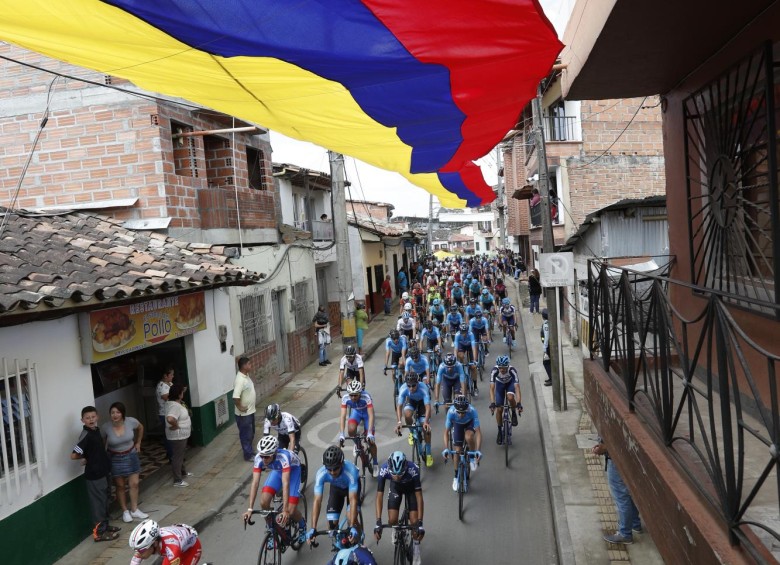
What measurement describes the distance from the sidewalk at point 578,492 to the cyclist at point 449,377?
177 centimetres

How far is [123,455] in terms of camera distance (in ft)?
27.0

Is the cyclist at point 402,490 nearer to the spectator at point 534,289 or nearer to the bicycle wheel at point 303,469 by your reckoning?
the bicycle wheel at point 303,469

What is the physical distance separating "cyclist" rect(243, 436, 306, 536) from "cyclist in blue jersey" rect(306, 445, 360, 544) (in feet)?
1.20

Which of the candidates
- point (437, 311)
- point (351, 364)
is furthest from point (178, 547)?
point (437, 311)

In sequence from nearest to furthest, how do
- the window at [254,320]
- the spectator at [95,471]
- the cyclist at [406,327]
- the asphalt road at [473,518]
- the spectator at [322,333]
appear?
the asphalt road at [473,518] → the spectator at [95,471] → the window at [254,320] → the cyclist at [406,327] → the spectator at [322,333]

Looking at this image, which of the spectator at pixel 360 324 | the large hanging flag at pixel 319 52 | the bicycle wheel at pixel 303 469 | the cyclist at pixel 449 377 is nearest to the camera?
the large hanging flag at pixel 319 52

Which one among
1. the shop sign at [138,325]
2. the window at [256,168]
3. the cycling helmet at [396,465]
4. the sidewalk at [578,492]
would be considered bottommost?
the sidewalk at [578,492]

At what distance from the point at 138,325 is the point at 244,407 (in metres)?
2.32

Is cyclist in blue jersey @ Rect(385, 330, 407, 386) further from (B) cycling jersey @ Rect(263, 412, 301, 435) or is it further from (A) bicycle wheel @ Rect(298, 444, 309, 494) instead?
(B) cycling jersey @ Rect(263, 412, 301, 435)

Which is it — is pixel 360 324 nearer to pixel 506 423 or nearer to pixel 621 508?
pixel 506 423

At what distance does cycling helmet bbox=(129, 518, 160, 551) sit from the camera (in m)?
5.02

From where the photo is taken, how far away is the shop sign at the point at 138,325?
27.5 ft

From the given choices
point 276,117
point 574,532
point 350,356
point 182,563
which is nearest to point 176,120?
point 350,356

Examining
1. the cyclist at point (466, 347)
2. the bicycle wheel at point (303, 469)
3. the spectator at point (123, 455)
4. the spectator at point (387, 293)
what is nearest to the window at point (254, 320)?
the bicycle wheel at point (303, 469)
